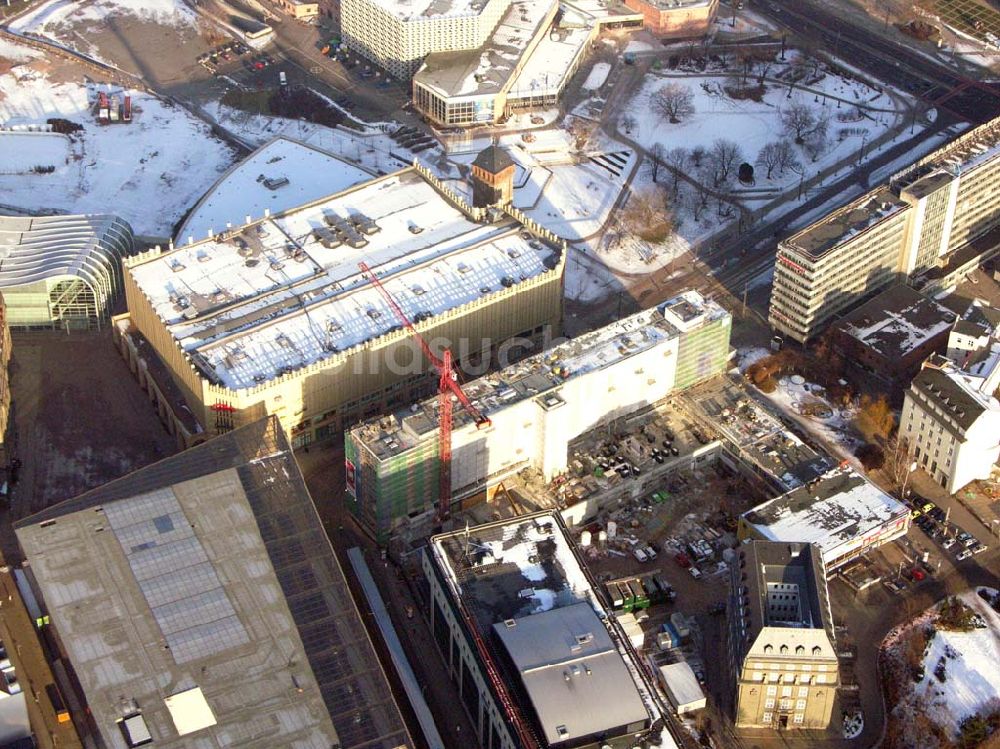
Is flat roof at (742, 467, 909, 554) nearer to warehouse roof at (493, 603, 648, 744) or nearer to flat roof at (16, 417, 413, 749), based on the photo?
warehouse roof at (493, 603, 648, 744)

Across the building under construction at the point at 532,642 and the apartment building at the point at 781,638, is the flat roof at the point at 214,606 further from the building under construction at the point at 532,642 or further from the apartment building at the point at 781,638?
the apartment building at the point at 781,638

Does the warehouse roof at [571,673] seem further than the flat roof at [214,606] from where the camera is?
Yes

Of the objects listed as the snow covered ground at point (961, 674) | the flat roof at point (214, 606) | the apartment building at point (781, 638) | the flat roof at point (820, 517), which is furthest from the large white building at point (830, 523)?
the flat roof at point (214, 606)

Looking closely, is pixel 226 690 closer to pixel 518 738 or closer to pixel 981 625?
pixel 518 738

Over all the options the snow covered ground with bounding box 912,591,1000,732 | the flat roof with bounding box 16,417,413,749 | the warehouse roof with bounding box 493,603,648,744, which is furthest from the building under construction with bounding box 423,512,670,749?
the snow covered ground with bounding box 912,591,1000,732

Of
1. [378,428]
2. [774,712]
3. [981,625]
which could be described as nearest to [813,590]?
[774,712]
